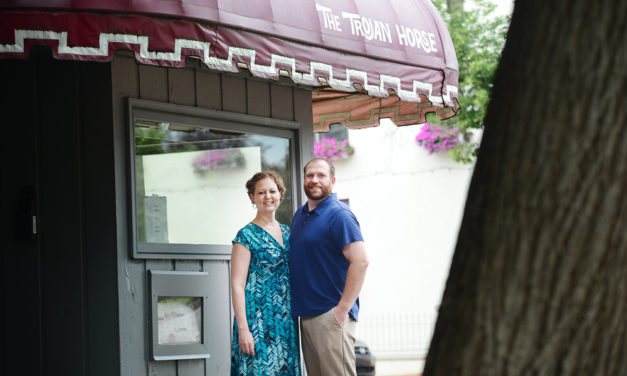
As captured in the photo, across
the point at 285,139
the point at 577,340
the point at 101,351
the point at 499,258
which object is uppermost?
the point at 285,139

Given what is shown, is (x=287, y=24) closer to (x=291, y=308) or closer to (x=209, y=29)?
(x=209, y=29)

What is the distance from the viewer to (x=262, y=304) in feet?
19.9

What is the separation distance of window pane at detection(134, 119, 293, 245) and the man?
104 centimetres

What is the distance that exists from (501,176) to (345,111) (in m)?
6.81

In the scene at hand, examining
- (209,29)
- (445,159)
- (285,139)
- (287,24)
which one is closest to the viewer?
(209,29)

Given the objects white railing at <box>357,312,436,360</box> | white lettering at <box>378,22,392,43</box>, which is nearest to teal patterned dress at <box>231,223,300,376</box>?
white lettering at <box>378,22,392,43</box>

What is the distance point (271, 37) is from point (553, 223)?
3627 mm

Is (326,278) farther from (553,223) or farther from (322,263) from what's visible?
(553,223)

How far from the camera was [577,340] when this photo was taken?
243 centimetres

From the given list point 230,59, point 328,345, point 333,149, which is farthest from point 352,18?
point 333,149

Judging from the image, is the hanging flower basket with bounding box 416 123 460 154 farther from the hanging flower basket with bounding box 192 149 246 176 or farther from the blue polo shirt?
the blue polo shirt

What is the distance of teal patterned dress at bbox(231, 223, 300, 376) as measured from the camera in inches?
237

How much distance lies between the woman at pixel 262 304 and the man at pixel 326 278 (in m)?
0.10

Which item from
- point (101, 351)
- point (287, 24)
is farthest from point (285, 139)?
point (101, 351)
